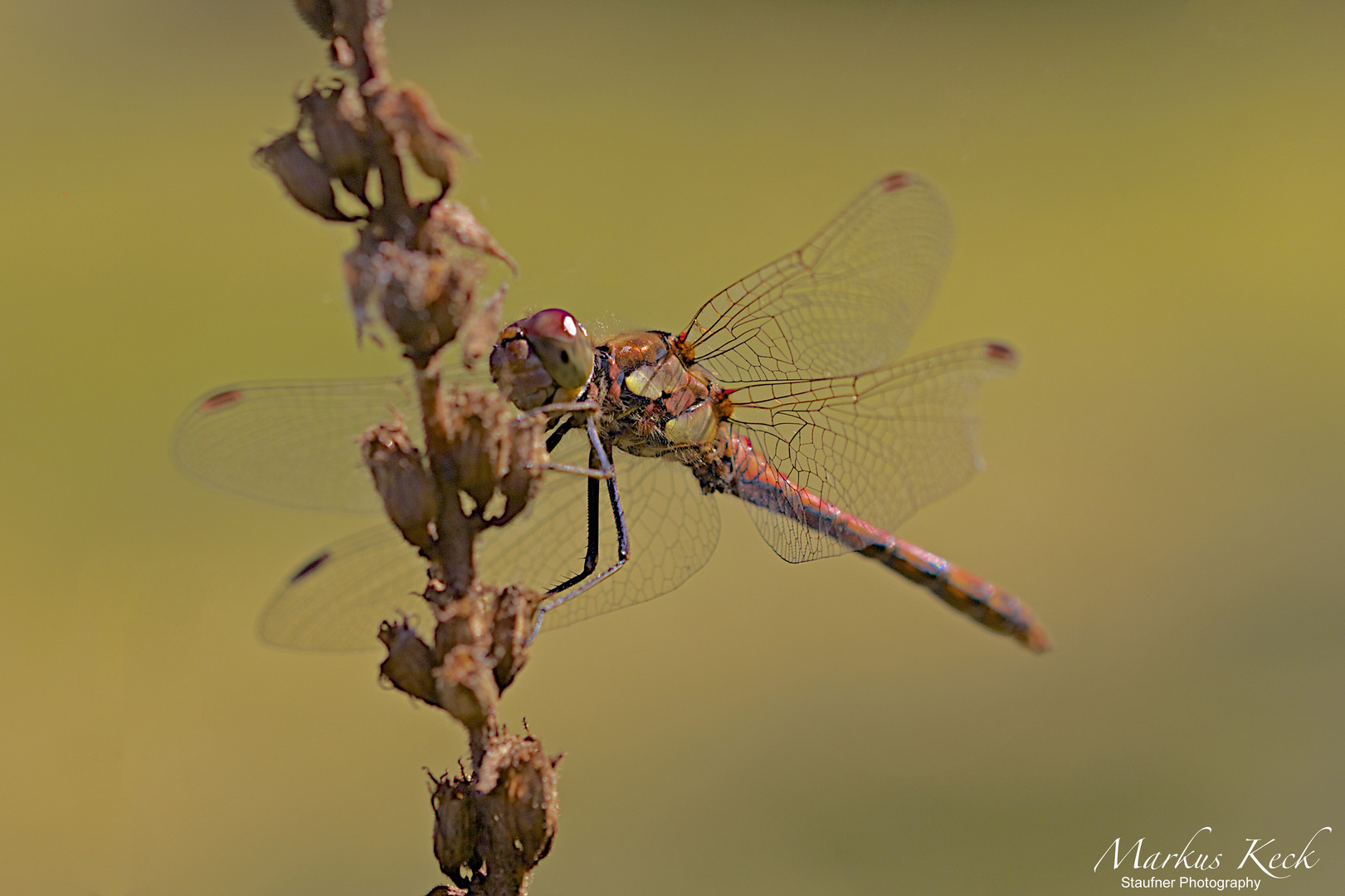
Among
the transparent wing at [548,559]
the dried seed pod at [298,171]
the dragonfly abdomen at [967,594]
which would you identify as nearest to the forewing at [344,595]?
the transparent wing at [548,559]

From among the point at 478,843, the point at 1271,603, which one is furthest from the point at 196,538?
the point at 1271,603

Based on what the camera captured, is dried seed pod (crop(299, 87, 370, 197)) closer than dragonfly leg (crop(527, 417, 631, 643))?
Yes

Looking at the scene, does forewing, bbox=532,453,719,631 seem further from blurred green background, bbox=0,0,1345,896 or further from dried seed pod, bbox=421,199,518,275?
dried seed pod, bbox=421,199,518,275
